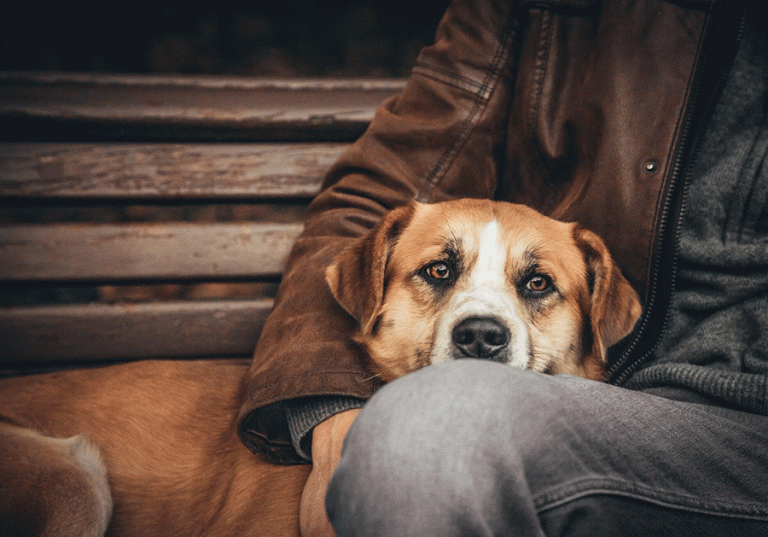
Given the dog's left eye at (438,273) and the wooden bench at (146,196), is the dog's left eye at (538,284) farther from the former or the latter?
the wooden bench at (146,196)

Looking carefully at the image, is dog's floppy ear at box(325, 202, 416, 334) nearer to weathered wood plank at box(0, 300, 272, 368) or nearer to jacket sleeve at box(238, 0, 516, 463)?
jacket sleeve at box(238, 0, 516, 463)

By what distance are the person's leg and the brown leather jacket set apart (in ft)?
1.69

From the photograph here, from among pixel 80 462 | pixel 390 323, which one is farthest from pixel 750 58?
pixel 80 462

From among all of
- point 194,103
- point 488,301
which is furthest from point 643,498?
point 194,103

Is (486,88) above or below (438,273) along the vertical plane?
above

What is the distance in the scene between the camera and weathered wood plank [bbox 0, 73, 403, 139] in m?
2.13

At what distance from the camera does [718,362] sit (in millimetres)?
1396

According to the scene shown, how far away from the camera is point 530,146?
6.05 feet

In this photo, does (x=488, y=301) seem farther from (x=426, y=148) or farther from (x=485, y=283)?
(x=426, y=148)

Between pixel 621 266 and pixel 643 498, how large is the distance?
88 centimetres

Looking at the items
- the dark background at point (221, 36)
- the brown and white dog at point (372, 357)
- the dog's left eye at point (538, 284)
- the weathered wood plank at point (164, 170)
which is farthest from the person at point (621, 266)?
the dark background at point (221, 36)

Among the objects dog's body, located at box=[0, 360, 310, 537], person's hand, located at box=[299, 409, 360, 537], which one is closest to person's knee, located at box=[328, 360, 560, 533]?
person's hand, located at box=[299, 409, 360, 537]

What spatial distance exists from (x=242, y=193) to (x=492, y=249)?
116 centimetres

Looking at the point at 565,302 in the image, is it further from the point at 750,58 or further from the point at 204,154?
the point at 204,154
